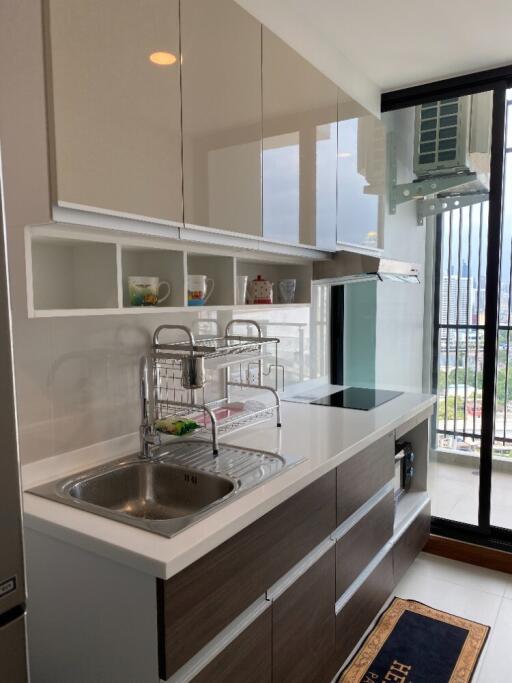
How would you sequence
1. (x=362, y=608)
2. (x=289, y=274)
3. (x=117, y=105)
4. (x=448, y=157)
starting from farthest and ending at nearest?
(x=448, y=157) < (x=289, y=274) < (x=362, y=608) < (x=117, y=105)

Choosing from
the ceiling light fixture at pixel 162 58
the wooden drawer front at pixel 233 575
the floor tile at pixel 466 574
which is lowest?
the floor tile at pixel 466 574

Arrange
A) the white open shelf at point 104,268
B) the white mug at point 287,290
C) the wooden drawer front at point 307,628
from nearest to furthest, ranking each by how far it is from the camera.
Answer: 1. the white open shelf at point 104,268
2. the wooden drawer front at point 307,628
3. the white mug at point 287,290

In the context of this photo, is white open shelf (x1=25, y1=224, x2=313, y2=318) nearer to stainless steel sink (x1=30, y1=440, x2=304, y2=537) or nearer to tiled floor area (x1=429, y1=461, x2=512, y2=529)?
stainless steel sink (x1=30, y1=440, x2=304, y2=537)


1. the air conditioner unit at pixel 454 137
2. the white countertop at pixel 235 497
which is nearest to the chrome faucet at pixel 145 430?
the white countertop at pixel 235 497

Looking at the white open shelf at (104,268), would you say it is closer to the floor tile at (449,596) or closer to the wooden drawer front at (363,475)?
the wooden drawer front at (363,475)

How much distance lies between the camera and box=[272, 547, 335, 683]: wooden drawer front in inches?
59.4

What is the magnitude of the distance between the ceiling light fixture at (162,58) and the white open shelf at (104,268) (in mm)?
469

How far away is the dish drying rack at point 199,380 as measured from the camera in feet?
5.65

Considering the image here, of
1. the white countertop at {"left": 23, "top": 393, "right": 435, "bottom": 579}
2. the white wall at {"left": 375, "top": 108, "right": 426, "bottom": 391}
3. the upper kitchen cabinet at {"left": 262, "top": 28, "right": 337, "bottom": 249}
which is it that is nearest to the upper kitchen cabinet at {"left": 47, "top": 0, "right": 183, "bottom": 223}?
the upper kitchen cabinet at {"left": 262, "top": 28, "right": 337, "bottom": 249}

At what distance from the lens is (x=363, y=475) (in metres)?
2.03

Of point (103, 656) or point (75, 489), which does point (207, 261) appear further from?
point (103, 656)

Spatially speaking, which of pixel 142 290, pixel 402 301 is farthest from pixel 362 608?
pixel 402 301

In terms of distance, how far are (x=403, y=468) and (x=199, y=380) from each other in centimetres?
157

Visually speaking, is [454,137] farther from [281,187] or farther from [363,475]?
[363,475]
